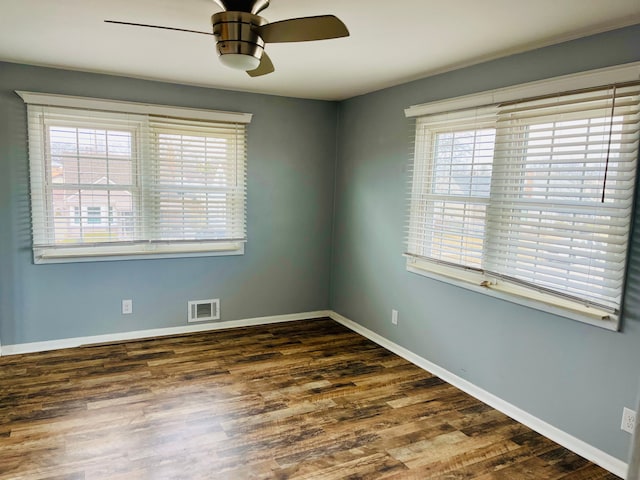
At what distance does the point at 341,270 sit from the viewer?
467 cm

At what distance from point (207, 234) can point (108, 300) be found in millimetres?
1017

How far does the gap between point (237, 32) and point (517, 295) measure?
2179mm

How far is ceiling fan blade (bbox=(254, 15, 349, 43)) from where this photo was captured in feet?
5.98

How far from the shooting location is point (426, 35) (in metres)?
2.52

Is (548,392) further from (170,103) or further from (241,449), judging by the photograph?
(170,103)

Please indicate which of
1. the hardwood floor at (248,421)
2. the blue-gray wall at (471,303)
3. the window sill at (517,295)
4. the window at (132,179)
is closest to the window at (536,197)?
the window sill at (517,295)

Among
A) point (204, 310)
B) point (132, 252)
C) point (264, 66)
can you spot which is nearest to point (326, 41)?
point (264, 66)

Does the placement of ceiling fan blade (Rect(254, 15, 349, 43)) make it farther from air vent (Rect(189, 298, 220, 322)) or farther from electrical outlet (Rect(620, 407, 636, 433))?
air vent (Rect(189, 298, 220, 322))

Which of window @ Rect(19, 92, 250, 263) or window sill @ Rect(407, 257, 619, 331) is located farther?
window @ Rect(19, 92, 250, 263)

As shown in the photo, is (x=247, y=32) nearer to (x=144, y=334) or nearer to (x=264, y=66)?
(x=264, y=66)

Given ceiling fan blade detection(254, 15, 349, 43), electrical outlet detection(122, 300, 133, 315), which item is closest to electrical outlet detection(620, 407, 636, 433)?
ceiling fan blade detection(254, 15, 349, 43)

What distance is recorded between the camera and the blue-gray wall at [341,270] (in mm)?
2449

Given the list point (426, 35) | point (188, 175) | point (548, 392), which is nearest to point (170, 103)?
point (188, 175)

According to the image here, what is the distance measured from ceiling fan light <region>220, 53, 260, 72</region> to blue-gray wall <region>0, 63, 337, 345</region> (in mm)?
Answer: 2032
